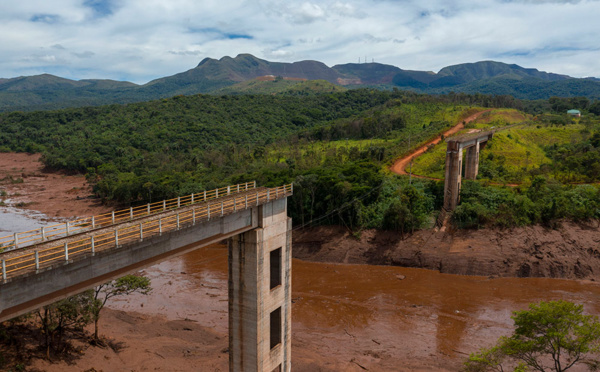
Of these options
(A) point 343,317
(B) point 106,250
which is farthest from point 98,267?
(A) point 343,317

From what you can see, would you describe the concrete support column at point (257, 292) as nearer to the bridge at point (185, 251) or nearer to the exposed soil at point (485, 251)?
the bridge at point (185, 251)

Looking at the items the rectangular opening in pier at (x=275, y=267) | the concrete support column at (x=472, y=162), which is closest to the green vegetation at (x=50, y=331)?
the rectangular opening in pier at (x=275, y=267)

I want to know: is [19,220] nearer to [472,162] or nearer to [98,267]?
[98,267]

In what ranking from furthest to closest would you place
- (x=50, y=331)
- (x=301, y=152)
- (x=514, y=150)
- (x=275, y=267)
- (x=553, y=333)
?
1. (x=301, y=152)
2. (x=514, y=150)
3. (x=50, y=331)
4. (x=275, y=267)
5. (x=553, y=333)

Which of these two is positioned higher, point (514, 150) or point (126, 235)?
point (514, 150)

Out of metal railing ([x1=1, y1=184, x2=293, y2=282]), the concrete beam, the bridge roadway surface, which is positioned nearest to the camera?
the concrete beam

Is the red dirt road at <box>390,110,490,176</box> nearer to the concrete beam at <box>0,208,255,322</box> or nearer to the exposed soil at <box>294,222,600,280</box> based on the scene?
the exposed soil at <box>294,222,600,280</box>

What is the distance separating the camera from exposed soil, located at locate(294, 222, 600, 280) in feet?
131

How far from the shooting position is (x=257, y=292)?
19.7 metres

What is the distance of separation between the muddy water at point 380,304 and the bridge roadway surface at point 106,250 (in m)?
13.7

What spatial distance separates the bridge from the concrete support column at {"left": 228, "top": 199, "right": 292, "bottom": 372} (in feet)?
0.16

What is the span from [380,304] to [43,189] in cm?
8135

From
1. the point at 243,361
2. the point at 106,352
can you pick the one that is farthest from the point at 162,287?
the point at 243,361

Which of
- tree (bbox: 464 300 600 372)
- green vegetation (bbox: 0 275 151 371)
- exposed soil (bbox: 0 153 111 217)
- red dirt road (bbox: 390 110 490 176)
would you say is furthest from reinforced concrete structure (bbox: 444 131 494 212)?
exposed soil (bbox: 0 153 111 217)
